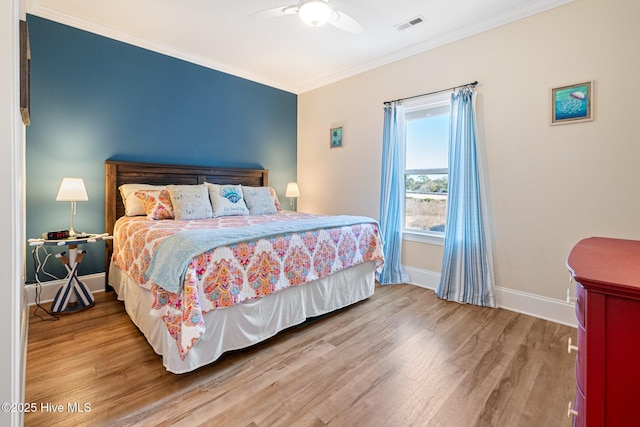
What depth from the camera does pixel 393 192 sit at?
361 centimetres

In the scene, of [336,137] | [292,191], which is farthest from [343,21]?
[292,191]

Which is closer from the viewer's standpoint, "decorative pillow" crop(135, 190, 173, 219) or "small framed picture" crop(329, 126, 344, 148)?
"decorative pillow" crop(135, 190, 173, 219)

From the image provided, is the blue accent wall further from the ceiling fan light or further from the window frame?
the window frame

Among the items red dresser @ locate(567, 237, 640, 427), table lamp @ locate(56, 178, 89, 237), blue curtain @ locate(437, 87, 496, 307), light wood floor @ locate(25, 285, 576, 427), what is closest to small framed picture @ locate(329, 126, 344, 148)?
blue curtain @ locate(437, 87, 496, 307)

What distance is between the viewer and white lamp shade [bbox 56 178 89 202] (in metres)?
2.57

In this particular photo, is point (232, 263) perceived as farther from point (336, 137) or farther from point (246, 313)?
point (336, 137)

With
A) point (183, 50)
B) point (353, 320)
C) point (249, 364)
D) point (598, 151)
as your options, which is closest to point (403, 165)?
point (598, 151)

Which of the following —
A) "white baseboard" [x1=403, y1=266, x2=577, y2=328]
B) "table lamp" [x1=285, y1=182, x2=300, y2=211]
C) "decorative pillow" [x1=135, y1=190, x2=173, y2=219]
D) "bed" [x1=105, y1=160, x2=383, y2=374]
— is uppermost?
"table lamp" [x1=285, y1=182, x2=300, y2=211]

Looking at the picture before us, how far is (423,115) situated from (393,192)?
97 cm

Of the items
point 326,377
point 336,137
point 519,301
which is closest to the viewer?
point 326,377

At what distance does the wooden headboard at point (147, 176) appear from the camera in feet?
10.2

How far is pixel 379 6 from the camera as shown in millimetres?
2674

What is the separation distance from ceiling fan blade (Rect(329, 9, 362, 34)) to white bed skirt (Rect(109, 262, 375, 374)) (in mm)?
2141

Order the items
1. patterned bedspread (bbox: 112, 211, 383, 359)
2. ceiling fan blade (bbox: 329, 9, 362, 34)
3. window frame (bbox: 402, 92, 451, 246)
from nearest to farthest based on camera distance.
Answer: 1. patterned bedspread (bbox: 112, 211, 383, 359)
2. ceiling fan blade (bbox: 329, 9, 362, 34)
3. window frame (bbox: 402, 92, 451, 246)
